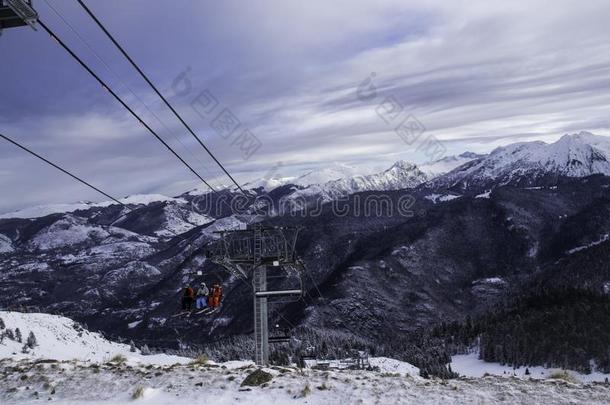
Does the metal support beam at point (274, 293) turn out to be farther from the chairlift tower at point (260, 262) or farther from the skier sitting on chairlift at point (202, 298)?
the skier sitting on chairlift at point (202, 298)

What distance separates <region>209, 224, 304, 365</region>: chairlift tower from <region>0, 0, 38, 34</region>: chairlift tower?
2430cm

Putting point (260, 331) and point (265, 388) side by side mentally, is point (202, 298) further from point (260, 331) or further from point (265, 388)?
point (265, 388)

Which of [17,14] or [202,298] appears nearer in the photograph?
[17,14]

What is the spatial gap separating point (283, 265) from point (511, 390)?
2312 cm

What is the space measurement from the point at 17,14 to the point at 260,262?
87.1ft

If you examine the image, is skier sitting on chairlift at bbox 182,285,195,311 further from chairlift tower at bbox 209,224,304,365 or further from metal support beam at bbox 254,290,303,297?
metal support beam at bbox 254,290,303,297

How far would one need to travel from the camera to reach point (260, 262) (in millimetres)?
39312

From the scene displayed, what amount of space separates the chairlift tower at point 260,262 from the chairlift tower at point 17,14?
2430 centimetres

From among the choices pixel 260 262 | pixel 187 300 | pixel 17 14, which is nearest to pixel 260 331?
pixel 260 262

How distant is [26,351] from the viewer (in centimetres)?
14500

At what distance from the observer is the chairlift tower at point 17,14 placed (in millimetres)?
14578

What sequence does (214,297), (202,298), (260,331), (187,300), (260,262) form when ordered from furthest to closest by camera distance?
(202,298) → (214,297) → (187,300) → (260,262) → (260,331)

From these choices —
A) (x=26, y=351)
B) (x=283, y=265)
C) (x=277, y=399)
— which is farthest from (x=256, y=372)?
(x=26, y=351)

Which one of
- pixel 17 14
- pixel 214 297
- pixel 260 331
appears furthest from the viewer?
pixel 214 297
